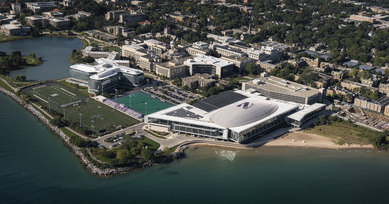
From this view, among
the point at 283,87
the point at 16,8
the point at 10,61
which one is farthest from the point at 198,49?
the point at 16,8

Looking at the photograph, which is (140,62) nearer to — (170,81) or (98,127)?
(170,81)

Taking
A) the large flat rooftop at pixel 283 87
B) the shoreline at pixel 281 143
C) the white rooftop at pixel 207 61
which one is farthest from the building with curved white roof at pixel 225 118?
the white rooftop at pixel 207 61

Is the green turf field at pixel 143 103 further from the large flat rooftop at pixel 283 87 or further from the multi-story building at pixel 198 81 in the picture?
the large flat rooftop at pixel 283 87

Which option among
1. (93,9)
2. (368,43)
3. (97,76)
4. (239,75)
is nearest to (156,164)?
(97,76)

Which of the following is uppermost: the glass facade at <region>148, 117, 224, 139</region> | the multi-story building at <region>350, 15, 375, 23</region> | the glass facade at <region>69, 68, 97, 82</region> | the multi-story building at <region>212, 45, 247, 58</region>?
Result: the multi-story building at <region>350, 15, 375, 23</region>

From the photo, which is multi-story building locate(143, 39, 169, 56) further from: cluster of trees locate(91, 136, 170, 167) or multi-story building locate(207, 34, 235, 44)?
cluster of trees locate(91, 136, 170, 167)

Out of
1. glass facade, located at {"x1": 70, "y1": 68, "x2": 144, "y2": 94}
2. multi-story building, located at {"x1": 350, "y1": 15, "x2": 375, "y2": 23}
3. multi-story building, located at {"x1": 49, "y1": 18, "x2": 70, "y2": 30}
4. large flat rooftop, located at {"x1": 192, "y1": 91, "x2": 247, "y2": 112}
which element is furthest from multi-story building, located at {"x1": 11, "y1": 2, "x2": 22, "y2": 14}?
multi-story building, located at {"x1": 350, "y1": 15, "x2": 375, "y2": 23}
